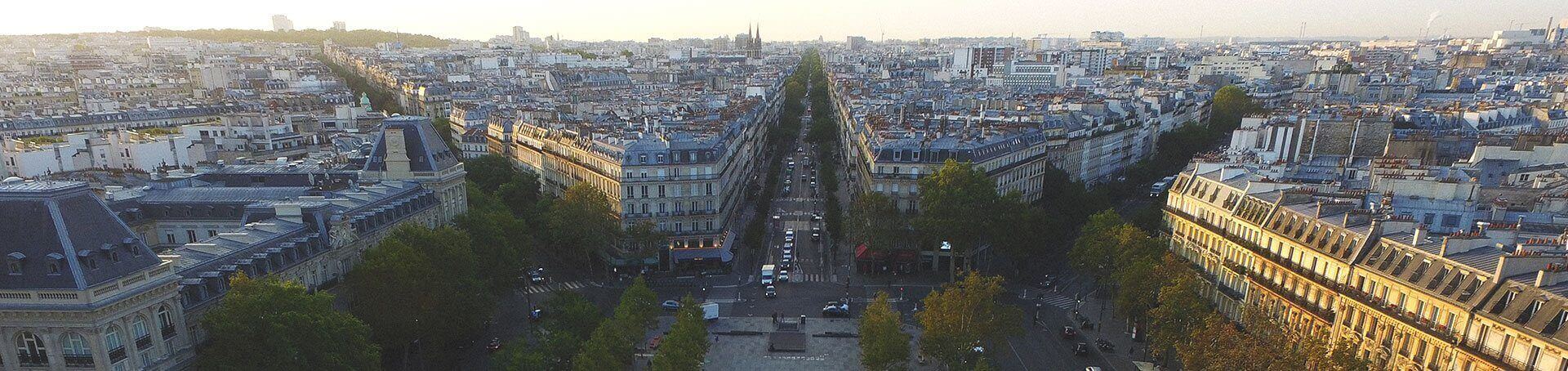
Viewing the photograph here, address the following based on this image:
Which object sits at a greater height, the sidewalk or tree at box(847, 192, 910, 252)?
tree at box(847, 192, 910, 252)

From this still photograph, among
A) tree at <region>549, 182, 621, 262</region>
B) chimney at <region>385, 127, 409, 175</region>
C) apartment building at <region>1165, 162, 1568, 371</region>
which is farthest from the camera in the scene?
tree at <region>549, 182, 621, 262</region>

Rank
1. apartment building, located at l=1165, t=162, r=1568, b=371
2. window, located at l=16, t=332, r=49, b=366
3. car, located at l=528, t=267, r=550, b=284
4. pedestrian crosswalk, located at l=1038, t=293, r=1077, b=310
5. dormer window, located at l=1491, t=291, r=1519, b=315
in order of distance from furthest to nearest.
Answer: car, located at l=528, t=267, r=550, b=284 < pedestrian crosswalk, located at l=1038, t=293, r=1077, b=310 < window, located at l=16, t=332, r=49, b=366 < dormer window, located at l=1491, t=291, r=1519, b=315 < apartment building, located at l=1165, t=162, r=1568, b=371

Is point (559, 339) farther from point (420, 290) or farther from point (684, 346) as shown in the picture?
point (420, 290)

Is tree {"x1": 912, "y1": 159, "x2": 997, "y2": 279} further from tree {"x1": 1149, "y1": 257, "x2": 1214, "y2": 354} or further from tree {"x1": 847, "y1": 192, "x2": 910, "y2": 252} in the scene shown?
tree {"x1": 1149, "y1": 257, "x2": 1214, "y2": 354}

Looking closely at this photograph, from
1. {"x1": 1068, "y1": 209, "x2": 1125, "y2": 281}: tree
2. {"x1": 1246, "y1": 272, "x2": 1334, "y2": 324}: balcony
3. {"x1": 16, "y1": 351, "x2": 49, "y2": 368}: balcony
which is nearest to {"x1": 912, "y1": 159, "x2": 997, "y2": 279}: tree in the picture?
{"x1": 1068, "y1": 209, "x2": 1125, "y2": 281}: tree

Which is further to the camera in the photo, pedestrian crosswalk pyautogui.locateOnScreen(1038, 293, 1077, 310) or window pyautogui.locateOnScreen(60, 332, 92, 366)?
pedestrian crosswalk pyautogui.locateOnScreen(1038, 293, 1077, 310)

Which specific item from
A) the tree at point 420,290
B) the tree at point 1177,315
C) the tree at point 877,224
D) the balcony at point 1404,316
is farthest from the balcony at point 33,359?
the balcony at point 1404,316

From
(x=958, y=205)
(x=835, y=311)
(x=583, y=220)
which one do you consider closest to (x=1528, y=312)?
(x=958, y=205)
